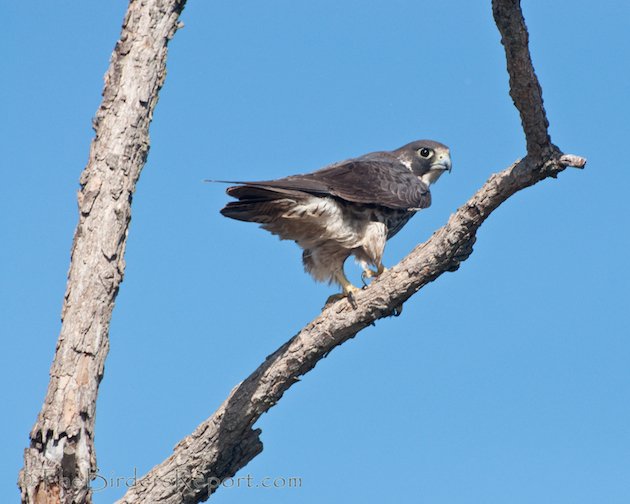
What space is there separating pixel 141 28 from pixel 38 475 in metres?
2.46

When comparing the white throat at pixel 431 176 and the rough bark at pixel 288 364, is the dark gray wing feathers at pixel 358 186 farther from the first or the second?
the rough bark at pixel 288 364

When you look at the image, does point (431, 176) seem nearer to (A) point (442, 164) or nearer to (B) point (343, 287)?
(A) point (442, 164)

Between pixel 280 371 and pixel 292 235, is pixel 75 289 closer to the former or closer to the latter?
pixel 280 371

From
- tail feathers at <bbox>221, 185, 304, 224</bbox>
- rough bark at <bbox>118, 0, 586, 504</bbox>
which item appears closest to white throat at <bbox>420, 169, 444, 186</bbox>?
tail feathers at <bbox>221, 185, 304, 224</bbox>

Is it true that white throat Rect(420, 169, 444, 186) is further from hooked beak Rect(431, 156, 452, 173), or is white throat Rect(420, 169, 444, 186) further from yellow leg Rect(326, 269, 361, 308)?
yellow leg Rect(326, 269, 361, 308)

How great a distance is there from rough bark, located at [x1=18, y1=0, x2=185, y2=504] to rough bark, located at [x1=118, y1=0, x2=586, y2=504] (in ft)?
1.97

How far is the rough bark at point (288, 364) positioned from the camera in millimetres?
4473

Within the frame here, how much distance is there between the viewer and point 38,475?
A: 4090 millimetres

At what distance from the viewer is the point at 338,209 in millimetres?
5520

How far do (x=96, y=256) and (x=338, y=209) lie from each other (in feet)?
5.57

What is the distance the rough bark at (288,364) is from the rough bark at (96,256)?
1.97 feet

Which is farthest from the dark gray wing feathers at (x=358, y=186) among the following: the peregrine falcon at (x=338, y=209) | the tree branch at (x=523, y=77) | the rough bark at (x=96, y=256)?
the tree branch at (x=523, y=77)

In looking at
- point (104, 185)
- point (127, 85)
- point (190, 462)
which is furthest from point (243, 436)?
point (127, 85)

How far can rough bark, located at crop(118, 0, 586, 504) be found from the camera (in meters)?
4.47
